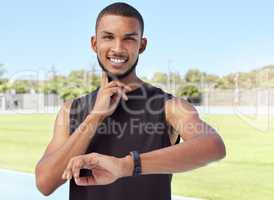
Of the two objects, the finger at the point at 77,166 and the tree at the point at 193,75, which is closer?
the finger at the point at 77,166

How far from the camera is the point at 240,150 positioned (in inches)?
310

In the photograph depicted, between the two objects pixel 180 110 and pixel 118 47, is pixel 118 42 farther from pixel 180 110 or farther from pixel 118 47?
pixel 180 110

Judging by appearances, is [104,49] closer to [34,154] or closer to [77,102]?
[77,102]

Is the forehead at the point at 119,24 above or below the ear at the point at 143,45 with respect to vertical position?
above

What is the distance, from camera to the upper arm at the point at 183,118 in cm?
68

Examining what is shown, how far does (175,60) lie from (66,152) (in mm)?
12933

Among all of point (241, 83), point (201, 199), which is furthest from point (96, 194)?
point (241, 83)

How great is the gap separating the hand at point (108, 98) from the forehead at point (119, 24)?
9cm

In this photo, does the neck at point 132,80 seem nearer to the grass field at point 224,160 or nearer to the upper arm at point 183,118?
the upper arm at point 183,118

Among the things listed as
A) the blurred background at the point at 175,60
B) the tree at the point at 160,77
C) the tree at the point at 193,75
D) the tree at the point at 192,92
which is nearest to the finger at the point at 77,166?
the blurred background at the point at 175,60

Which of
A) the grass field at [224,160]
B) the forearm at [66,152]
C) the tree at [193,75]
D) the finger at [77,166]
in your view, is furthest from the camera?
the tree at [193,75]

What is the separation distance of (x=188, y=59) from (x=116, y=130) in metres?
14.2

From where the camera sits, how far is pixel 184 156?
24.1 inches

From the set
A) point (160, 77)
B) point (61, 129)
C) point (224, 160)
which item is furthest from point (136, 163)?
point (160, 77)
